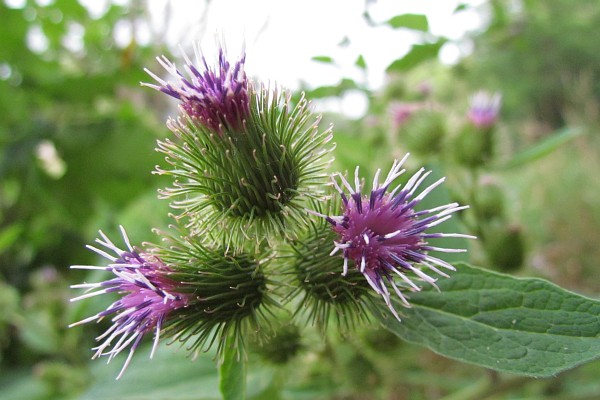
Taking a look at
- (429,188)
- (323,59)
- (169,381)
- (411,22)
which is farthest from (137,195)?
(429,188)

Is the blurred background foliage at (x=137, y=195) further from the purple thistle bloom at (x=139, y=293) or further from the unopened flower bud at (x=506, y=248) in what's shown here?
the purple thistle bloom at (x=139, y=293)

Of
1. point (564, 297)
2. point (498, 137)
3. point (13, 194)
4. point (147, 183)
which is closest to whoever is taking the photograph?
point (564, 297)

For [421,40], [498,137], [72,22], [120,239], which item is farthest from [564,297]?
[72,22]

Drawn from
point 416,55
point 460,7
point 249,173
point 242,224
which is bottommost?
point 242,224

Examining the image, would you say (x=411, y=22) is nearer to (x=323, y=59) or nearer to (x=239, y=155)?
(x=323, y=59)

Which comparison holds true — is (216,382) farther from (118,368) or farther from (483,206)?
(483,206)
